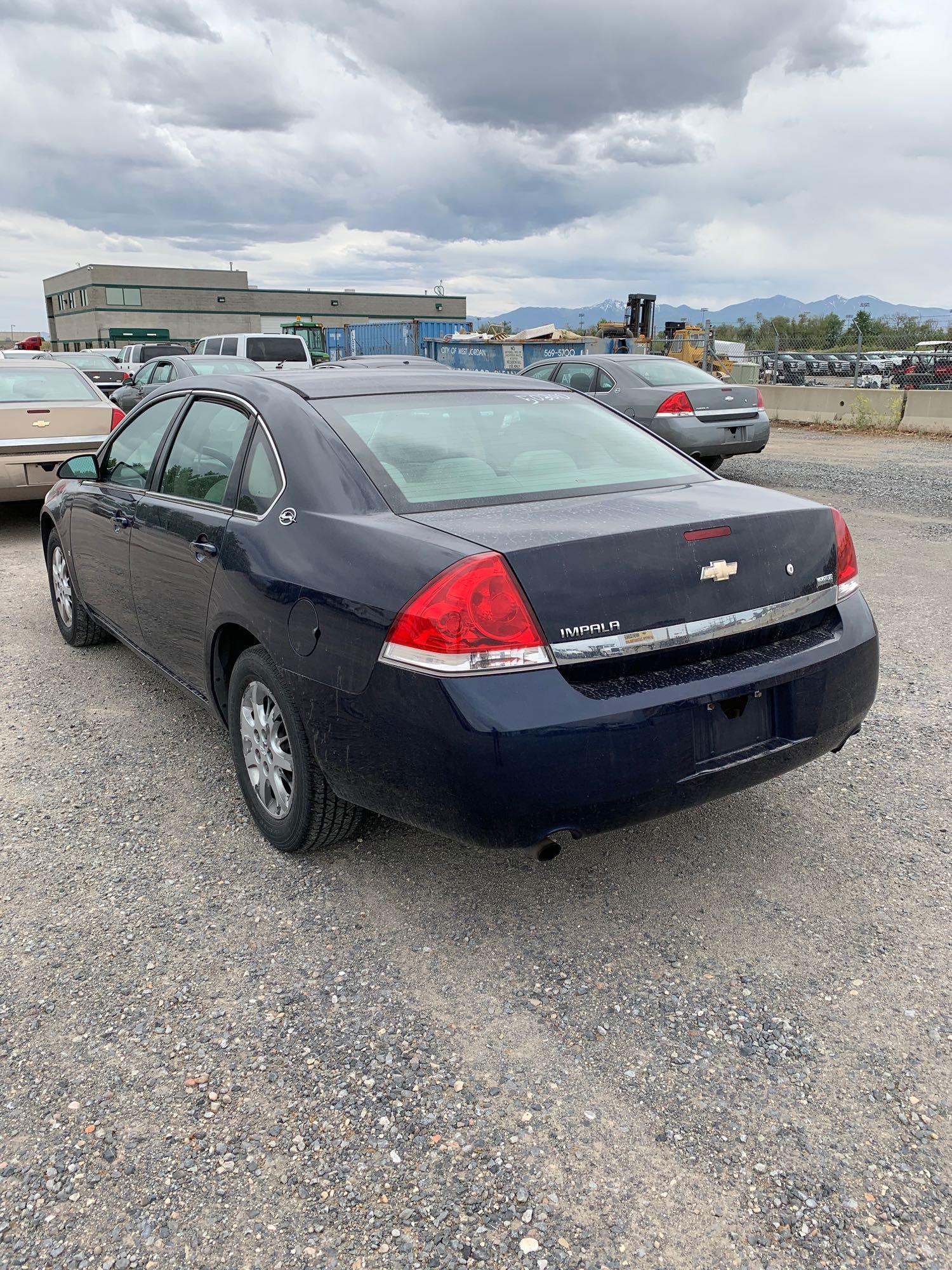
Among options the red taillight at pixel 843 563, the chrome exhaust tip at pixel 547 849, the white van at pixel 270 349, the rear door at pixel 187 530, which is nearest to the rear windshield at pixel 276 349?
the white van at pixel 270 349

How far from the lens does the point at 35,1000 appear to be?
2.70 m

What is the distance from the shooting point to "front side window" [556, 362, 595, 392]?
12102mm

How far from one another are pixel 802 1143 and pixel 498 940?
1.06m

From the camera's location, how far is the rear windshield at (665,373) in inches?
460

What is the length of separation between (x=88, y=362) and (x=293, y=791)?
70.4 ft

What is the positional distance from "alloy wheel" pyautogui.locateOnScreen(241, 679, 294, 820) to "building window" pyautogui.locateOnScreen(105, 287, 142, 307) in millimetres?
86721

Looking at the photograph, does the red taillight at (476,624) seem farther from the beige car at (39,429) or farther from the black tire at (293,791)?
the beige car at (39,429)

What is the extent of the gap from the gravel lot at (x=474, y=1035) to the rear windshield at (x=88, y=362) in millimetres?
19499

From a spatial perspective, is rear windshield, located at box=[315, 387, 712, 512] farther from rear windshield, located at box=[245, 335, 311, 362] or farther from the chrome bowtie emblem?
rear windshield, located at box=[245, 335, 311, 362]

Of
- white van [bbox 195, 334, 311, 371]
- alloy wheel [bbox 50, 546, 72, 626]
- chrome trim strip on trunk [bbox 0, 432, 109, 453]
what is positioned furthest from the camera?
white van [bbox 195, 334, 311, 371]

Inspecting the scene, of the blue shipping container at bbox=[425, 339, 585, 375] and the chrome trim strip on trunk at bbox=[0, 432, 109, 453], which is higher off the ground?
the blue shipping container at bbox=[425, 339, 585, 375]

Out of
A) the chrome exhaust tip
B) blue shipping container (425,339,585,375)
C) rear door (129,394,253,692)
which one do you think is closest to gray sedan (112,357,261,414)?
rear door (129,394,253,692)

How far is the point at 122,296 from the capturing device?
265 ft

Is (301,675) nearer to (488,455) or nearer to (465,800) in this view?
(465,800)
